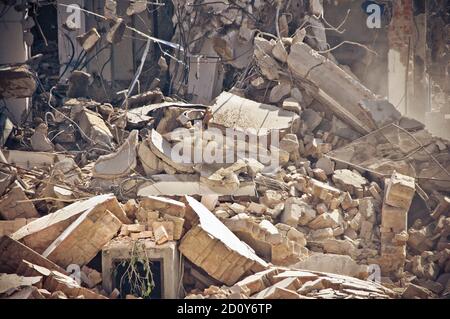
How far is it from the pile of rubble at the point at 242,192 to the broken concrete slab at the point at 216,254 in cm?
1

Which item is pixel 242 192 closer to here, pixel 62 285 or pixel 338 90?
pixel 338 90

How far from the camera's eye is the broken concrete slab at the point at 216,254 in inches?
311

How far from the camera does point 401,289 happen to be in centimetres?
827

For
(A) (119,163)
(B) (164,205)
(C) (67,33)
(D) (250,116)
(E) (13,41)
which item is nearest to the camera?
(B) (164,205)

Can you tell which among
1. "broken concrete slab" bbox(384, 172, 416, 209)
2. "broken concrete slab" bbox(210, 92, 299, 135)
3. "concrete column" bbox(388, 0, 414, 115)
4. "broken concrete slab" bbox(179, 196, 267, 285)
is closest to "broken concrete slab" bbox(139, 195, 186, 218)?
"broken concrete slab" bbox(179, 196, 267, 285)

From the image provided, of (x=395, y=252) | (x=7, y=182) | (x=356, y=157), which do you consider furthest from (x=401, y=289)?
(x=7, y=182)

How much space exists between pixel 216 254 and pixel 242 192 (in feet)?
4.63

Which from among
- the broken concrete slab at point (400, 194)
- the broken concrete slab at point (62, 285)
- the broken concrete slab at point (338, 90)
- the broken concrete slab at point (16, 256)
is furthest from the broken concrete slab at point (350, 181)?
the broken concrete slab at point (16, 256)

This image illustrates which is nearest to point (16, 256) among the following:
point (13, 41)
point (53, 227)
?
point (53, 227)

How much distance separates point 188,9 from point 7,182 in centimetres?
509

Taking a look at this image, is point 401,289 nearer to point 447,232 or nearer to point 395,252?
point 395,252

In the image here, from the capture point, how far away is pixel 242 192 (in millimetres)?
9195

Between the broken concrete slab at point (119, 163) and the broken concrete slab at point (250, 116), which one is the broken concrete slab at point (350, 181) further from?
the broken concrete slab at point (119, 163)
